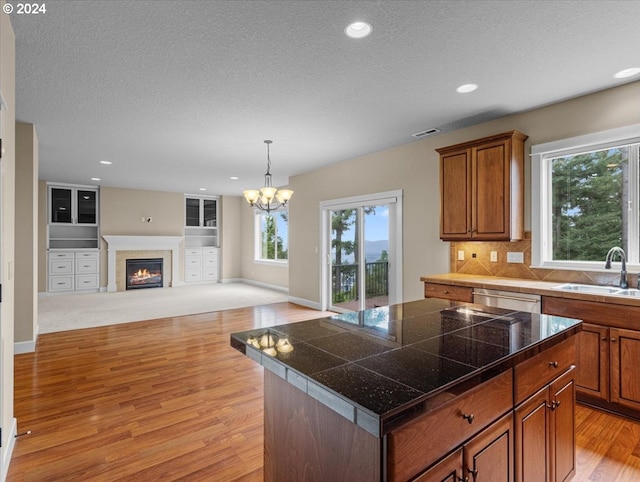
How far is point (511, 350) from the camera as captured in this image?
1334mm

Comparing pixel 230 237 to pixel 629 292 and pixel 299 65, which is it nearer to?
pixel 299 65

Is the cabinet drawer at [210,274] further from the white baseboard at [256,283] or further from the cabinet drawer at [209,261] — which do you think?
the white baseboard at [256,283]

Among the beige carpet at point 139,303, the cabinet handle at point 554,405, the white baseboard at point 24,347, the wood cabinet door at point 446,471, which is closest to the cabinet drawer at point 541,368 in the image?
the cabinet handle at point 554,405

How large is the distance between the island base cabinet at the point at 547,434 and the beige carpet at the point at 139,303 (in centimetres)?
574

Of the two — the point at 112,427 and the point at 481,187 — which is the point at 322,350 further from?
the point at 481,187

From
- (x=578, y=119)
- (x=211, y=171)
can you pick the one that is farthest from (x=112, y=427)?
(x=211, y=171)

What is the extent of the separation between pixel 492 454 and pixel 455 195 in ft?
10.0

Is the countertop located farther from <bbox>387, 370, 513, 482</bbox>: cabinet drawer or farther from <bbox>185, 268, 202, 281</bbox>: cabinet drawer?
<bbox>185, 268, 202, 281</bbox>: cabinet drawer

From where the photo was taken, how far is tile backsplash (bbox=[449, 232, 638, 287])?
10.3 feet

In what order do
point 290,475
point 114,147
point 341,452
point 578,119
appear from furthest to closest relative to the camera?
point 114,147
point 578,119
point 290,475
point 341,452

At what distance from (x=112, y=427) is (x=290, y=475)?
1.89m

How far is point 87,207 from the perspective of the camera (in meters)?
8.78

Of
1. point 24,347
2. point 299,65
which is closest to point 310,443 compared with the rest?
point 299,65

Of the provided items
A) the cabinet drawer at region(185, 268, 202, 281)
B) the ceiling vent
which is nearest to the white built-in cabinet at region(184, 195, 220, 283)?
the cabinet drawer at region(185, 268, 202, 281)
